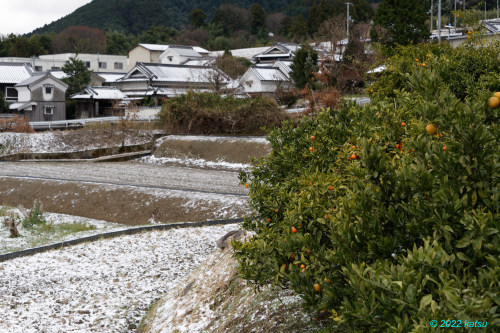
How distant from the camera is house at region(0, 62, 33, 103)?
48.8m

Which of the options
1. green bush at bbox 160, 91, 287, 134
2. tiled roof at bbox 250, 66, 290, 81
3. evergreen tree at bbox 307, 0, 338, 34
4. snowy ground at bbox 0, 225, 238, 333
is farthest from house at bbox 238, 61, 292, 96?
snowy ground at bbox 0, 225, 238, 333

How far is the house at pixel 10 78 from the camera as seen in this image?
48.8 meters

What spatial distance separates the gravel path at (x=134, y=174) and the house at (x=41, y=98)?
18.1m

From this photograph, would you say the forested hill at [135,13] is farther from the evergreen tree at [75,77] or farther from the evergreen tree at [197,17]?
the evergreen tree at [75,77]

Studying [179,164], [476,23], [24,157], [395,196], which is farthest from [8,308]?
[24,157]


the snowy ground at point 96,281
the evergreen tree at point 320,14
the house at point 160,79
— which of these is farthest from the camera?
the evergreen tree at point 320,14

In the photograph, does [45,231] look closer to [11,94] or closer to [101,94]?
[101,94]

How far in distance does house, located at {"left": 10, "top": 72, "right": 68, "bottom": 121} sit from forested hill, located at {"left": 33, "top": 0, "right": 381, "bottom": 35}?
68.2m

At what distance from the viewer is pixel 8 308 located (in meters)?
8.31

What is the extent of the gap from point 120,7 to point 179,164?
→ 102 metres

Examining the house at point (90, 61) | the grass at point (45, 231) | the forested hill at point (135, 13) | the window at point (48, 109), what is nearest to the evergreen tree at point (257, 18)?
the forested hill at point (135, 13)

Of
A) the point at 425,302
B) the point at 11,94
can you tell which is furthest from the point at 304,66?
the point at 425,302

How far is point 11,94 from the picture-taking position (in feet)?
162

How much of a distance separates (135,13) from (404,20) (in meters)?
94.6
